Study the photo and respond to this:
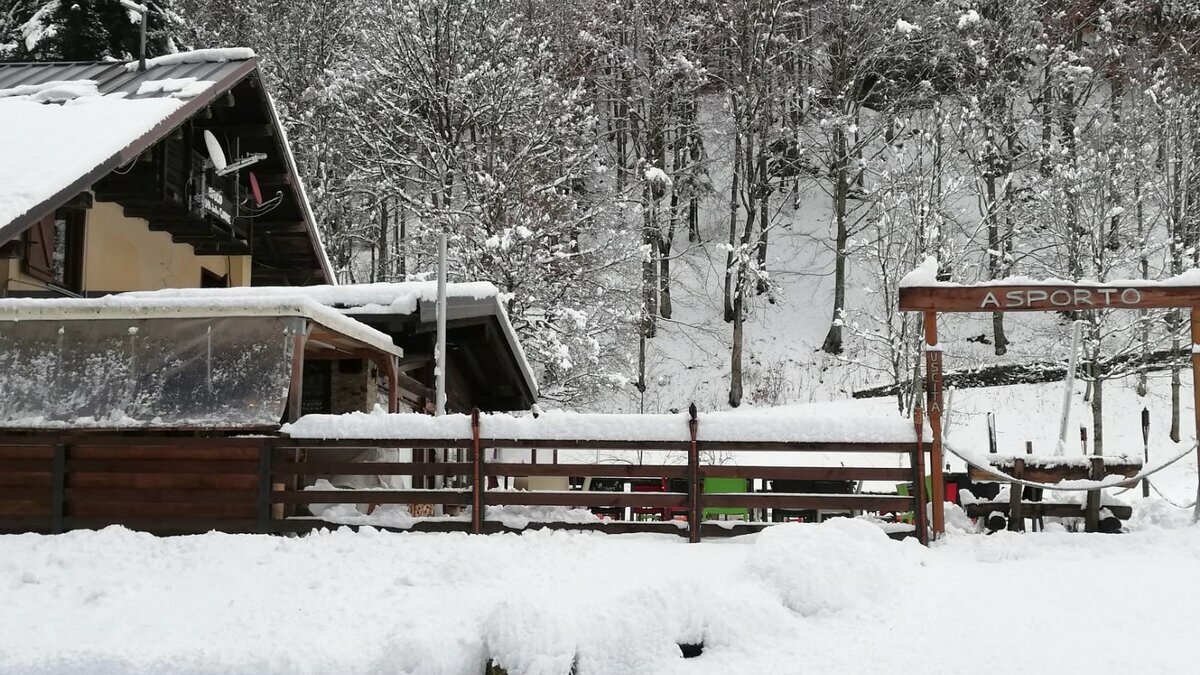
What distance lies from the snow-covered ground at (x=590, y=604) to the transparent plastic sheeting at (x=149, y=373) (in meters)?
1.20

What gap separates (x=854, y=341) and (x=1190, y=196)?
9712 mm

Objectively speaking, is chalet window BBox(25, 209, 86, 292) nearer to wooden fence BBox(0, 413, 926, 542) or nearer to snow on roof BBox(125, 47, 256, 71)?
snow on roof BBox(125, 47, 256, 71)

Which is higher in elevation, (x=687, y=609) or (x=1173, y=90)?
(x=1173, y=90)

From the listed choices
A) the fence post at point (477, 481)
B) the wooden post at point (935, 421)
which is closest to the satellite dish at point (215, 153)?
the fence post at point (477, 481)

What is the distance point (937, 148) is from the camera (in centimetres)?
2473

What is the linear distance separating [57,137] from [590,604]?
8.92 meters

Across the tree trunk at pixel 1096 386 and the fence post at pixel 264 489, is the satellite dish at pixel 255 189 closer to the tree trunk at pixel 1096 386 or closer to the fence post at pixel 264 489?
the fence post at pixel 264 489

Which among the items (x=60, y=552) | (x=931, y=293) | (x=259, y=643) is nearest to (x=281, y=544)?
(x=60, y=552)

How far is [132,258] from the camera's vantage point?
1449 cm

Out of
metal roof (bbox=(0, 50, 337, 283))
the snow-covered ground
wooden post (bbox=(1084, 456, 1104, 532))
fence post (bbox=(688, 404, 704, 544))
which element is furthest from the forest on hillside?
the snow-covered ground

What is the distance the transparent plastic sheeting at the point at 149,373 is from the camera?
958 cm

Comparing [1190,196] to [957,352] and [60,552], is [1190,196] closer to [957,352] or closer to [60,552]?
Result: [957,352]

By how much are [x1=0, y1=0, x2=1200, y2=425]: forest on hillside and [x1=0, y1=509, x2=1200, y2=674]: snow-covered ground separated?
42.8ft

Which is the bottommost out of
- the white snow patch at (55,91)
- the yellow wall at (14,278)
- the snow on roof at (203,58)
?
the yellow wall at (14,278)
